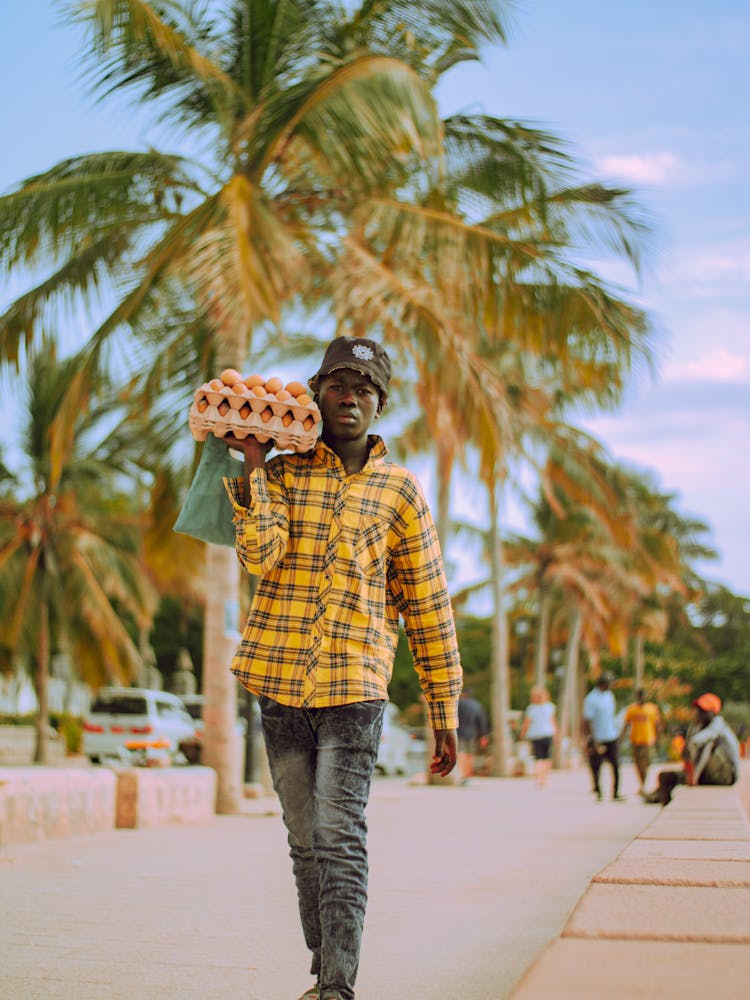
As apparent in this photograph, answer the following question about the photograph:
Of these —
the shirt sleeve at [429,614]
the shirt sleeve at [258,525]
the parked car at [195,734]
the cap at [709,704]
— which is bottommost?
the parked car at [195,734]

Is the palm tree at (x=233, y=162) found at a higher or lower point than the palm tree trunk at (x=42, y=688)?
higher

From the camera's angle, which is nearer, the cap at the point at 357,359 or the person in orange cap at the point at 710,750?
the cap at the point at 357,359

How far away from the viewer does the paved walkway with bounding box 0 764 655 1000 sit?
4.57 meters

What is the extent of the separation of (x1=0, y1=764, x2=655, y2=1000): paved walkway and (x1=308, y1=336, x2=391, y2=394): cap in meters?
2.09

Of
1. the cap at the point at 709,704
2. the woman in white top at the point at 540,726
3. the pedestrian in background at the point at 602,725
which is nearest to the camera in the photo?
the cap at the point at 709,704

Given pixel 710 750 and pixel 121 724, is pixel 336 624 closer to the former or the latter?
pixel 710 750

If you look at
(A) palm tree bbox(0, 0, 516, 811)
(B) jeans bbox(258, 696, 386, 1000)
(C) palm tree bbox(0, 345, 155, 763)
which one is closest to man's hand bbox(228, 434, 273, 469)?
(B) jeans bbox(258, 696, 386, 1000)

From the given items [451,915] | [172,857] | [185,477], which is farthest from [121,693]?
[451,915]

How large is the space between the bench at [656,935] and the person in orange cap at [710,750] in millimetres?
6248

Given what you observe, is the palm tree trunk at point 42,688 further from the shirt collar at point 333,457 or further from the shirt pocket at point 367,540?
the shirt pocket at point 367,540

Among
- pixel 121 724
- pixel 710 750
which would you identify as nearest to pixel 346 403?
pixel 710 750

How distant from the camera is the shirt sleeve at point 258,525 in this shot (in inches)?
142

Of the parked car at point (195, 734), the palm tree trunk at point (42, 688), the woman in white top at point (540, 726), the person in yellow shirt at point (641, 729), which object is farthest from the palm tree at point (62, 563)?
the person in yellow shirt at point (641, 729)

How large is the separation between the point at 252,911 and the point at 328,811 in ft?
9.78
